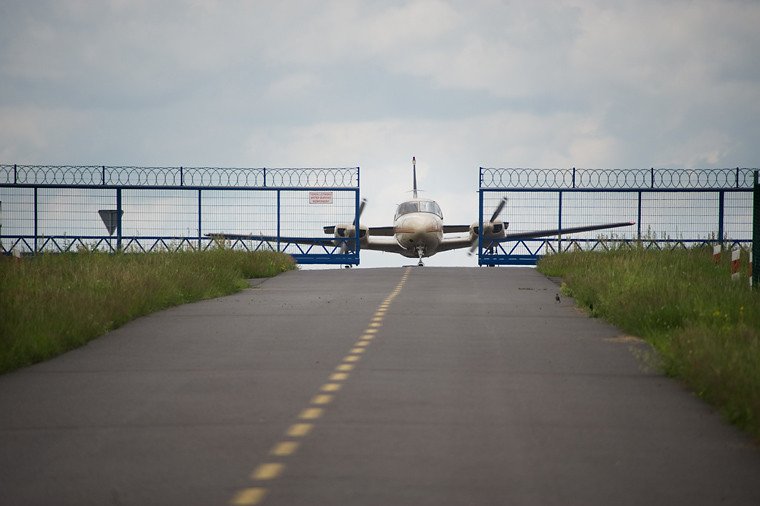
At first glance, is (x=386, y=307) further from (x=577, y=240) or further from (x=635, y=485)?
(x=577, y=240)

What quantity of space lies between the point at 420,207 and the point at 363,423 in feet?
132

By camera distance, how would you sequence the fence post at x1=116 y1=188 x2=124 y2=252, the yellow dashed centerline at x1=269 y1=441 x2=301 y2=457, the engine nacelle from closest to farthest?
the yellow dashed centerline at x1=269 y1=441 x2=301 y2=457
the fence post at x1=116 y1=188 x2=124 y2=252
the engine nacelle

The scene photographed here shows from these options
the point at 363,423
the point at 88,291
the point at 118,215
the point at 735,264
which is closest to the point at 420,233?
the point at 118,215

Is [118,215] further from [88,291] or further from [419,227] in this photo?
[88,291]

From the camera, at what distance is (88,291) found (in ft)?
52.2

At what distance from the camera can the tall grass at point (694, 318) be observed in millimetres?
8250

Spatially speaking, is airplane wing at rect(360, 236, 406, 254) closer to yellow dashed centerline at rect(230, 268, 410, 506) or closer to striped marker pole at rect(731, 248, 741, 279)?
striped marker pole at rect(731, 248, 741, 279)

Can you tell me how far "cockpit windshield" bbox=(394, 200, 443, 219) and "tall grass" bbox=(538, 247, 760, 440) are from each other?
23915mm

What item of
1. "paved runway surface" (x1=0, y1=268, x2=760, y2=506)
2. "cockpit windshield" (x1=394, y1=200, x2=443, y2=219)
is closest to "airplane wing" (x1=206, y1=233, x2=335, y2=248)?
"cockpit windshield" (x1=394, y1=200, x2=443, y2=219)

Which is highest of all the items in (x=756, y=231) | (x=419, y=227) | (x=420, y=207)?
(x=420, y=207)

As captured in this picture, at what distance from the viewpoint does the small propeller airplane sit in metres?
38.1

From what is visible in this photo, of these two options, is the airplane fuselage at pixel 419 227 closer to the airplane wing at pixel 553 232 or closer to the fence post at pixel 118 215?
the airplane wing at pixel 553 232

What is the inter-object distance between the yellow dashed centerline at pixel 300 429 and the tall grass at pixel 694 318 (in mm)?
3505

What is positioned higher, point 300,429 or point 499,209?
point 499,209
